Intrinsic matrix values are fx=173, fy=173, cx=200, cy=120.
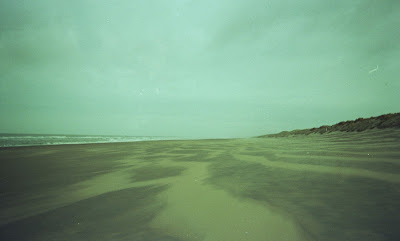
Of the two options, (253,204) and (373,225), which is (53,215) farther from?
(373,225)

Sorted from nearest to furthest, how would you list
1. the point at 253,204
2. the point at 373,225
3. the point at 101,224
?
the point at 373,225, the point at 101,224, the point at 253,204

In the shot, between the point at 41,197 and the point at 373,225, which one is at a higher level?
the point at 373,225

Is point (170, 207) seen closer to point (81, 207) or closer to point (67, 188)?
point (81, 207)

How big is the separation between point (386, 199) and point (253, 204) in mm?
1288

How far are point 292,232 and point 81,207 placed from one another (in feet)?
7.59

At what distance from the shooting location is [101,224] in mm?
1680

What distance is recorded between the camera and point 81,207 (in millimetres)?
2119

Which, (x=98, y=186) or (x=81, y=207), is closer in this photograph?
(x=81, y=207)

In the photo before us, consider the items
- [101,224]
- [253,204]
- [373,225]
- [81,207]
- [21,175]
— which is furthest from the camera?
[21,175]

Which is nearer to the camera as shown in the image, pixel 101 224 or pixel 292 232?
pixel 292 232

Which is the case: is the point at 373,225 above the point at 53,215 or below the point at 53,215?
above

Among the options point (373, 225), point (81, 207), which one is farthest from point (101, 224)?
point (373, 225)

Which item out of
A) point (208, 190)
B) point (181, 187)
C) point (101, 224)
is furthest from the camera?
point (181, 187)

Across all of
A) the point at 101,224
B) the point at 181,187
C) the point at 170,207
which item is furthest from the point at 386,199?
the point at 101,224
